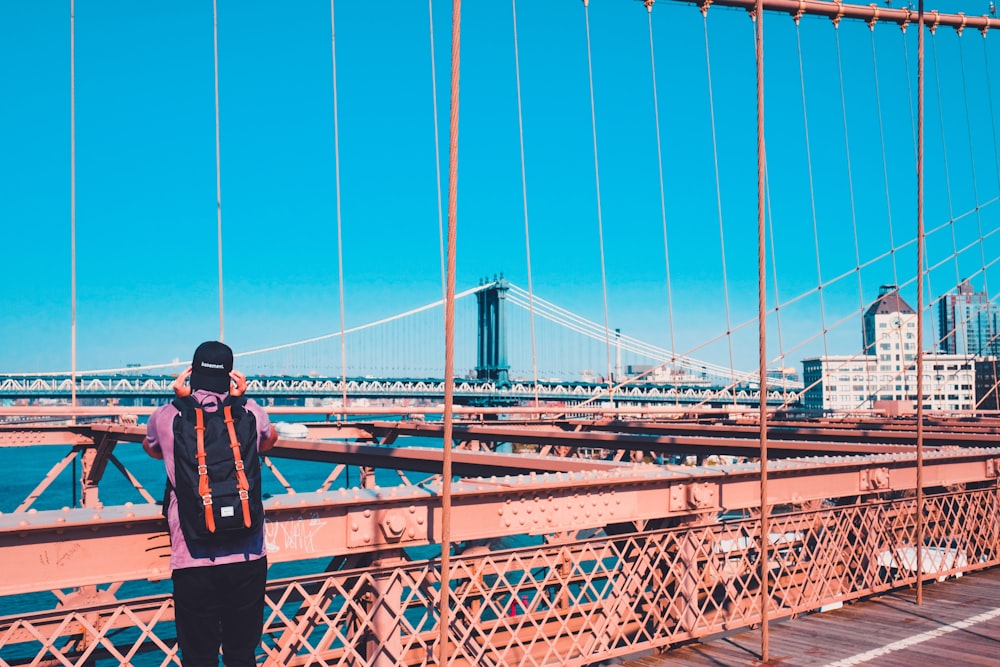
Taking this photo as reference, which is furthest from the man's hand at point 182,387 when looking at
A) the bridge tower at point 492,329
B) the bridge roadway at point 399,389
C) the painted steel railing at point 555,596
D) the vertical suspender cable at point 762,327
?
the bridge tower at point 492,329

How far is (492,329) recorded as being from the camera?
234 ft

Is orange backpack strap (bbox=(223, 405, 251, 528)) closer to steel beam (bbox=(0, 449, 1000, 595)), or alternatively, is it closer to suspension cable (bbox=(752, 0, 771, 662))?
steel beam (bbox=(0, 449, 1000, 595))

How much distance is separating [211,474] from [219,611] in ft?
1.88

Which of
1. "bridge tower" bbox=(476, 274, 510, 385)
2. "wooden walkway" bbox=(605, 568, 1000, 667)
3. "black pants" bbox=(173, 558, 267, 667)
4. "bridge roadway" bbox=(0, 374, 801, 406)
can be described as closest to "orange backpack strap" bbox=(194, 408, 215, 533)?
"black pants" bbox=(173, 558, 267, 667)

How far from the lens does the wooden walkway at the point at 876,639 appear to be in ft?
17.4

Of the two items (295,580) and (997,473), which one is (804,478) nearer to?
(997,473)

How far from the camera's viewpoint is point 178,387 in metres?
3.29

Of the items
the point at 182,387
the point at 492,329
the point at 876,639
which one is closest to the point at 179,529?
the point at 182,387

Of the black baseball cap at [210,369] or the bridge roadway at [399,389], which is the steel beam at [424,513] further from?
the bridge roadway at [399,389]

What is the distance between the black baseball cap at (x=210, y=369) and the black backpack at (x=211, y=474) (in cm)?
7

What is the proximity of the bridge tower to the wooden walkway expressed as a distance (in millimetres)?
56933

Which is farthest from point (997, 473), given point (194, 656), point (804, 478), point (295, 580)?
point (194, 656)

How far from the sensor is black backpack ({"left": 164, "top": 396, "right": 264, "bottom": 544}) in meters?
3.16

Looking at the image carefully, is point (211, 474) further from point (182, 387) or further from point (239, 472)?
point (182, 387)
